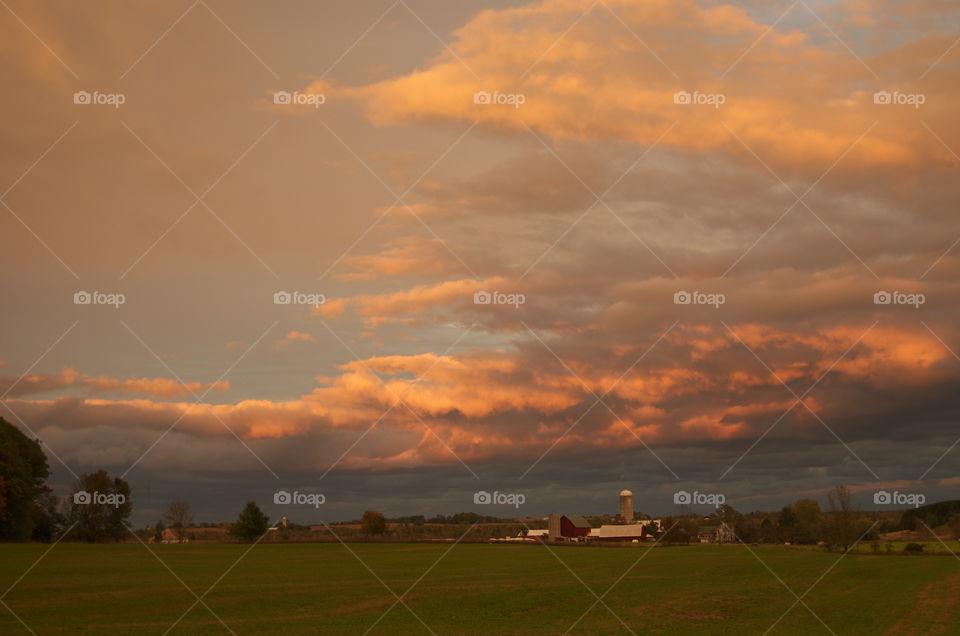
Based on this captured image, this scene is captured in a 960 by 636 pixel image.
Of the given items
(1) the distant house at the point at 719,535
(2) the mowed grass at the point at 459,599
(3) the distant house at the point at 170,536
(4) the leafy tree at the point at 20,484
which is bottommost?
(2) the mowed grass at the point at 459,599

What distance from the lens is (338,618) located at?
38.3m

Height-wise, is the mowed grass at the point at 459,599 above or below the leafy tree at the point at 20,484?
below

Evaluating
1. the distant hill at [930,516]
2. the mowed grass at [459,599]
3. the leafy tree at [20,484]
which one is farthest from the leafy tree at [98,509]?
the distant hill at [930,516]

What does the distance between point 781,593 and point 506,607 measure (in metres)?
19.8

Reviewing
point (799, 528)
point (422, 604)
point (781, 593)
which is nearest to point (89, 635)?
point (422, 604)

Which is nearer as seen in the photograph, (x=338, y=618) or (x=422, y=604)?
(x=338, y=618)

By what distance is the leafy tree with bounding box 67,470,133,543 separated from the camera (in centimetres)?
12781

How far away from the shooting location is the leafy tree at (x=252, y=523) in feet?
513

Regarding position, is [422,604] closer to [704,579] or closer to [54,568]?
[704,579]

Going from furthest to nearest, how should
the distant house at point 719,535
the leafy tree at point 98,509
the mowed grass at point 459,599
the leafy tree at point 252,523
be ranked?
1. the distant house at point 719,535
2. the leafy tree at point 252,523
3. the leafy tree at point 98,509
4. the mowed grass at point 459,599

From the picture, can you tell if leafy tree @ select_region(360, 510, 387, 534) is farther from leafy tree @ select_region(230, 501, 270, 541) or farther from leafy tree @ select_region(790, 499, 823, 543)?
leafy tree @ select_region(790, 499, 823, 543)

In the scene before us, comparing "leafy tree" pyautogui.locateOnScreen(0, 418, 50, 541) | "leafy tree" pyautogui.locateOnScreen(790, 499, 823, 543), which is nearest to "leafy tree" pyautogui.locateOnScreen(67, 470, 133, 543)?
"leafy tree" pyautogui.locateOnScreen(0, 418, 50, 541)

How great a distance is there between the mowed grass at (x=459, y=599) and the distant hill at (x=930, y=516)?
93.7 m

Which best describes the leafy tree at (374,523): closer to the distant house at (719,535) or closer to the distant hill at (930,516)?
the distant house at (719,535)
